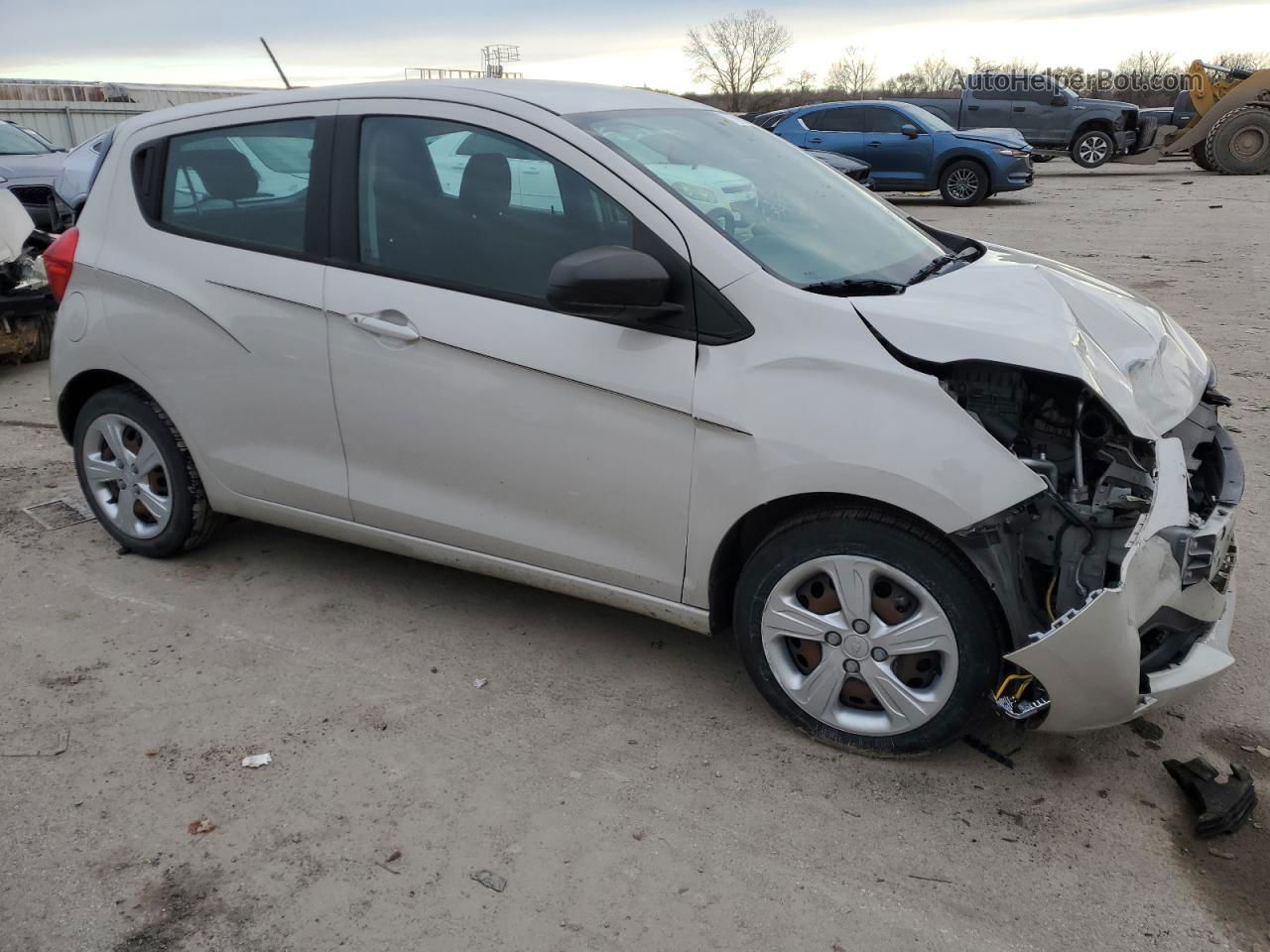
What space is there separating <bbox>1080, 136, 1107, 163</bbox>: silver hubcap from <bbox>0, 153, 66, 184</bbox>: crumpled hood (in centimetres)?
1806

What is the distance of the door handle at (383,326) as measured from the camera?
3325 millimetres

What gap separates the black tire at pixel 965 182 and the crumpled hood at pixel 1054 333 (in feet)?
47.5

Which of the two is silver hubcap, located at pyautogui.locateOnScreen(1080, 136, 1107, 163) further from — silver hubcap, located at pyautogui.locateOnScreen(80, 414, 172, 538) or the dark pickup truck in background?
silver hubcap, located at pyautogui.locateOnScreen(80, 414, 172, 538)

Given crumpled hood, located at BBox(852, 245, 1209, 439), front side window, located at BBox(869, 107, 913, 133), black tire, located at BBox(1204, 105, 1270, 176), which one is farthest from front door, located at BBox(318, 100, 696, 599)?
black tire, located at BBox(1204, 105, 1270, 176)

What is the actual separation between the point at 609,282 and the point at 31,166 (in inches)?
459

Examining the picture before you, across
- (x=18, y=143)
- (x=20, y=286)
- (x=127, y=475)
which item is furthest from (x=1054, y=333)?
(x=18, y=143)

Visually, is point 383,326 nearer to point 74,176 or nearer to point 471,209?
point 471,209

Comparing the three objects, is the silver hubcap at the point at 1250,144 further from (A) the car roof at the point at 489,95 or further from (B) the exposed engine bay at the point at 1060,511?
(B) the exposed engine bay at the point at 1060,511

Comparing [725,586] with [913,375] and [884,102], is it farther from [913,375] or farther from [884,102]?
[884,102]

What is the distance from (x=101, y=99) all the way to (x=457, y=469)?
25.1 metres

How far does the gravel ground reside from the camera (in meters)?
2.46

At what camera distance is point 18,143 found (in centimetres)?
1277

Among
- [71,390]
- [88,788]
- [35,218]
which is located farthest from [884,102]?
[88,788]

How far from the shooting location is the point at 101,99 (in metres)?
24.1
